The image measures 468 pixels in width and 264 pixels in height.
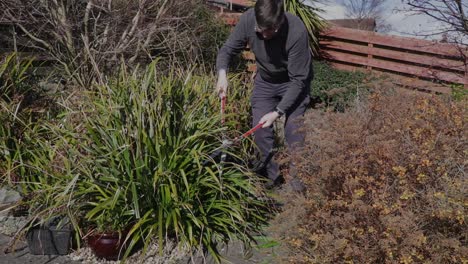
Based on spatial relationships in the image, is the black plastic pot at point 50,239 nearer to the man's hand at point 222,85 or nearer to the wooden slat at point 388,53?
the man's hand at point 222,85

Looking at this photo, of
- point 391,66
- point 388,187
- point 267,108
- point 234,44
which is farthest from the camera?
point 391,66

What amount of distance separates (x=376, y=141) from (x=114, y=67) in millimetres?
4022

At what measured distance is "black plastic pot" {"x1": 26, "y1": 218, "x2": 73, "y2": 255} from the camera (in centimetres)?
357

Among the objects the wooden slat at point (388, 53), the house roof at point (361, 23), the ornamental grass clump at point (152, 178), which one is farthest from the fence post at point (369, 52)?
the house roof at point (361, 23)

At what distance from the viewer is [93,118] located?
3.95m

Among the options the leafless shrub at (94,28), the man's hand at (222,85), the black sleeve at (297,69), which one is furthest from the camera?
the leafless shrub at (94,28)

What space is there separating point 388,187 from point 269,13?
164 cm

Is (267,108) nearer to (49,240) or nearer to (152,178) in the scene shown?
(152,178)

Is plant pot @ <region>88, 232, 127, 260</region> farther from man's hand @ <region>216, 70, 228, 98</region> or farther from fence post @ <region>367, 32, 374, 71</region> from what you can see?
fence post @ <region>367, 32, 374, 71</region>

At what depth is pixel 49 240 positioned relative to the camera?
3594 mm

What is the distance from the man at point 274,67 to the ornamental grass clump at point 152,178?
0.50 m

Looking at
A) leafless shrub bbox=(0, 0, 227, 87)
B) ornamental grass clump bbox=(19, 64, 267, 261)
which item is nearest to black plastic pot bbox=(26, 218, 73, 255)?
ornamental grass clump bbox=(19, 64, 267, 261)

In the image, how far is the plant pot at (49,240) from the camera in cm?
357

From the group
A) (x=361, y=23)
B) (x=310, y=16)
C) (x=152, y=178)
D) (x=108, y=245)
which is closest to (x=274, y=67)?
(x=152, y=178)
